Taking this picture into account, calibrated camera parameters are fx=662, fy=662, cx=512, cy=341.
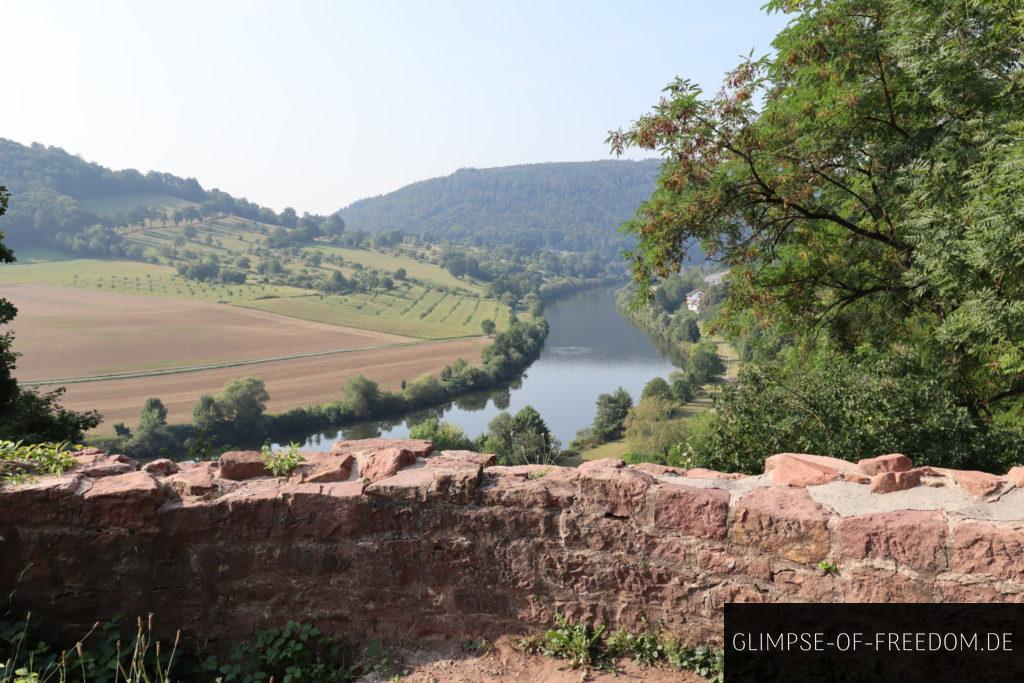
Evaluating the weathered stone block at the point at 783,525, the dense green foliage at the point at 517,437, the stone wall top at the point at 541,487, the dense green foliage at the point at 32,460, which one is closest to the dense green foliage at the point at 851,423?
the stone wall top at the point at 541,487

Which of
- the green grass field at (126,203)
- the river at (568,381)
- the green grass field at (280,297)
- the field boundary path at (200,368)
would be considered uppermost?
the green grass field at (126,203)

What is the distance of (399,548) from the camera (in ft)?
11.2

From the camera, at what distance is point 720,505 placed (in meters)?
3.14

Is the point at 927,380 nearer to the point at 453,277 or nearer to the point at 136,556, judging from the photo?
the point at 136,556

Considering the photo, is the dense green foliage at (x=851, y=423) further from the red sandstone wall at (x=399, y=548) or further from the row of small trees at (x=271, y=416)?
the row of small trees at (x=271, y=416)

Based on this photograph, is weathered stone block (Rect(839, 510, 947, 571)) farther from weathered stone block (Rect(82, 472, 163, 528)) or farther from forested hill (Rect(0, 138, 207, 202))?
forested hill (Rect(0, 138, 207, 202))

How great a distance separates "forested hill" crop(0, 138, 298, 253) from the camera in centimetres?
9231

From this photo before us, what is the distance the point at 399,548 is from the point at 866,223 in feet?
24.9

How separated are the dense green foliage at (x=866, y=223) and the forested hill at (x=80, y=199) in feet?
333

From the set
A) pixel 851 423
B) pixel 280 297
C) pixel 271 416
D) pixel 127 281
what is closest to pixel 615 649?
pixel 851 423

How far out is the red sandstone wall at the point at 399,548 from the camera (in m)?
3.23

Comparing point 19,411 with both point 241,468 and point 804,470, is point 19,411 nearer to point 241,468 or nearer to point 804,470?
point 241,468

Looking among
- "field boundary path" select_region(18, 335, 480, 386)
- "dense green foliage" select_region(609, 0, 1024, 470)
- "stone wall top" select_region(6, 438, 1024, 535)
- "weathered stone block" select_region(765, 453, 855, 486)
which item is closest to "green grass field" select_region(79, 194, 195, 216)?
"field boundary path" select_region(18, 335, 480, 386)

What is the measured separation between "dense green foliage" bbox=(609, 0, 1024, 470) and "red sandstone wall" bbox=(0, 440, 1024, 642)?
3.33 meters
